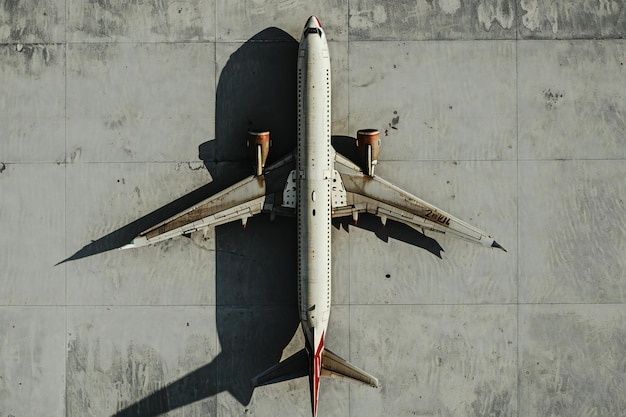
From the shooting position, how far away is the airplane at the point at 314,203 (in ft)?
44.0

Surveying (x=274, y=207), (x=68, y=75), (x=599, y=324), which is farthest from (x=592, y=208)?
(x=68, y=75)

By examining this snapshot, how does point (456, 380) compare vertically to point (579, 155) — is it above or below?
below

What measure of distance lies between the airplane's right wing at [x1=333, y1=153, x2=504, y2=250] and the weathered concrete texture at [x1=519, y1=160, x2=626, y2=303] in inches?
73.5

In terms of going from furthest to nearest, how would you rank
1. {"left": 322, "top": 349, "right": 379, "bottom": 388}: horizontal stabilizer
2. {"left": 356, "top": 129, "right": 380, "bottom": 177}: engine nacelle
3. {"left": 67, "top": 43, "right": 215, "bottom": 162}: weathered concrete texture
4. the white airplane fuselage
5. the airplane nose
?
{"left": 67, "top": 43, "right": 215, "bottom": 162}: weathered concrete texture
{"left": 356, "top": 129, "right": 380, "bottom": 177}: engine nacelle
the airplane nose
the white airplane fuselage
{"left": 322, "top": 349, "right": 379, "bottom": 388}: horizontal stabilizer

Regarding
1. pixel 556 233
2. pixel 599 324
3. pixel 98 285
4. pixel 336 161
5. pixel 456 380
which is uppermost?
pixel 336 161

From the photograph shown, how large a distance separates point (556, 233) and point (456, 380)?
17.6ft

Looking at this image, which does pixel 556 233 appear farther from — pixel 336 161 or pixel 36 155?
pixel 36 155

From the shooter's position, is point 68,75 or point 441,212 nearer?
point 441,212

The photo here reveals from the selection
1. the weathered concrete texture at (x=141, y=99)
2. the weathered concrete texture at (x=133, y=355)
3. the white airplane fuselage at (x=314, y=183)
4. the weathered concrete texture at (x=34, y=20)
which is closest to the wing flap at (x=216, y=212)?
the white airplane fuselage at (x=314, y=183)

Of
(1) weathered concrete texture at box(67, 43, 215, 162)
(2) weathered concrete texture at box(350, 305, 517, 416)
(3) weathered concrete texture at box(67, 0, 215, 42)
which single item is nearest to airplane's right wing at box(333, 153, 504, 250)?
(2) weathered concrete texture at box(350, 305, 517, 416)

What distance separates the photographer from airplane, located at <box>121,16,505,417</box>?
44.0ft

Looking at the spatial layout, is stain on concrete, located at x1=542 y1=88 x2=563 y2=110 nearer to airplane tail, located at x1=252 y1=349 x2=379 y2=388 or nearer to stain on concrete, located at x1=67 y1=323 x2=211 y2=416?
airplane tail, located at x1=252 y1=349 x2=379 y2=388

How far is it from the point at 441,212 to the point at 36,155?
39.9 feet

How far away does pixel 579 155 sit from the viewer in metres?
15.0
